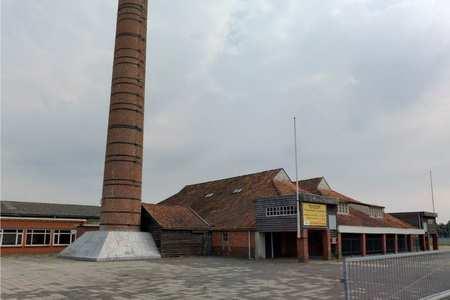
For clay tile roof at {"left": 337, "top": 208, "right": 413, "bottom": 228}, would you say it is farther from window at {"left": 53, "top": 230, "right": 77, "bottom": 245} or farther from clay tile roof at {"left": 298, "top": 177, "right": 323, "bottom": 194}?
window at {"left": 53, "top": 230, "right": 77, "bottom": 245}

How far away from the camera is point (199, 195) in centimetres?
5047

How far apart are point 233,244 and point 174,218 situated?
664 cm

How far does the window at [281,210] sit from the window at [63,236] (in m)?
23.9

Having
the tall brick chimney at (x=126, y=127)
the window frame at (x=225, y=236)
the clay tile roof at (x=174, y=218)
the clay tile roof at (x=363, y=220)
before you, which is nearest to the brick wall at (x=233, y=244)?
the window frame at (x=225, y=236)


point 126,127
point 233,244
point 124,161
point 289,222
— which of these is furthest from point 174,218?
point 289,222

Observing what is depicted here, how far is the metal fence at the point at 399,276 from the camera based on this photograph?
9805 millimetres

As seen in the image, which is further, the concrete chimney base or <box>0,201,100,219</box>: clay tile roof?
<box>0,201,100,219</box>: clay tile roof

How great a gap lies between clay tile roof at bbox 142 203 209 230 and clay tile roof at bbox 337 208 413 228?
13169 millimetres

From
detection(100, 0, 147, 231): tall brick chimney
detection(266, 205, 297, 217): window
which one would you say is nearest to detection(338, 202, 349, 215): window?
detection(266, 205, 297, 217): window

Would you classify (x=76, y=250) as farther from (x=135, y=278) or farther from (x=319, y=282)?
(x=319, y=282)

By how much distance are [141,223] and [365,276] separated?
3117cm

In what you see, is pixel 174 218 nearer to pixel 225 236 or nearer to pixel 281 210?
pixel 225 236

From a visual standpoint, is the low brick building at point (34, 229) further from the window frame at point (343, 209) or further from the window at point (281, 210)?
the window frame at point (343, 209)

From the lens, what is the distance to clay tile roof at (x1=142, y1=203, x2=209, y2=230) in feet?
122
